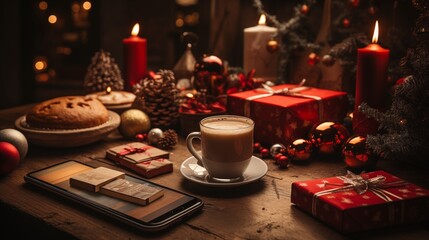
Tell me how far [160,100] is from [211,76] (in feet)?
0.66

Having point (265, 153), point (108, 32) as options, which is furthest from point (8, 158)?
point (108, 32)

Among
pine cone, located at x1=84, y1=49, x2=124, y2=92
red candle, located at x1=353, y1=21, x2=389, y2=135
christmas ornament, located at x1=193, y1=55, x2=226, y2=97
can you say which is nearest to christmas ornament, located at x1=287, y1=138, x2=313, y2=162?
red candle, located at x1=353, y1=21, x2=389, y2=135

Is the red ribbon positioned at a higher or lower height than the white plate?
lower

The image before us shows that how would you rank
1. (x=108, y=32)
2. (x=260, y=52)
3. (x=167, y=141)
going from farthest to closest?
1. (x=108, y=32)
2. (x=260, y=52)
3. (x=167, y=141)

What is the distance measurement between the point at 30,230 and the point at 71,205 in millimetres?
95

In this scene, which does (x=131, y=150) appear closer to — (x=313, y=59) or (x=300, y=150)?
(x=300, y=150)

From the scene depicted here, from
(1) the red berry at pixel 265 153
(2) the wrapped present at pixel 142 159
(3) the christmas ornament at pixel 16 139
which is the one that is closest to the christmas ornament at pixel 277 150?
(1) the red berry at pixel 265 153

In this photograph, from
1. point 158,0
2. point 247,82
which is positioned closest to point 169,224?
point 247,82

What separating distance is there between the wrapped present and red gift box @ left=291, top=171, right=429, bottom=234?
0.36 metres

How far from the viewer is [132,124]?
1476 mm

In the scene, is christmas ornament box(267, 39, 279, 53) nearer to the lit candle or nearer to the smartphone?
the lit candle

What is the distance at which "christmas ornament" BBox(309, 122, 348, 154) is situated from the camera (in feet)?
4.21

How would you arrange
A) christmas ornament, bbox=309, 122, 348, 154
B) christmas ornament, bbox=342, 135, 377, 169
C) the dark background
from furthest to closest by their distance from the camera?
1. the dark background
2. christmas ornament, bbox=309, 122, 348, 154
3. christmas ornament, bbox=342, 135, 377, 169

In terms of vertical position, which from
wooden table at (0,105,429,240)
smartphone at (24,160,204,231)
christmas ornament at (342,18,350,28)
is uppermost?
christmas ornament at (342,18,350,28)
